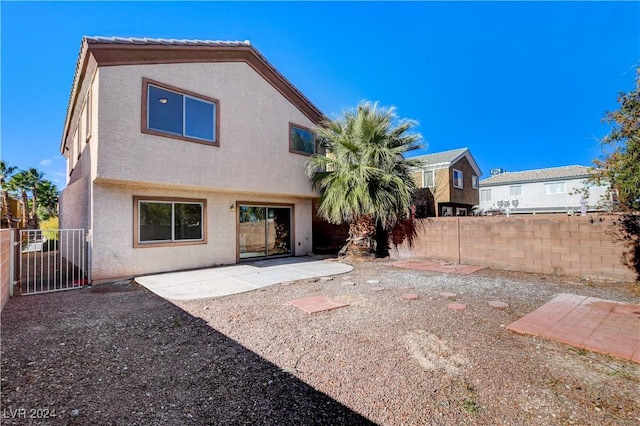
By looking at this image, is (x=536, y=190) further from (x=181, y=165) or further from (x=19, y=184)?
(x=19, y=184)

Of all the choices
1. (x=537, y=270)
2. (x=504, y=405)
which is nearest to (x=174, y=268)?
(x=504, y=405)

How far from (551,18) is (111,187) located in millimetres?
16586

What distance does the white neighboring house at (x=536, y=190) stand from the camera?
30094 mm

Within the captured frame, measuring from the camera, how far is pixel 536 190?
3244 centimetres

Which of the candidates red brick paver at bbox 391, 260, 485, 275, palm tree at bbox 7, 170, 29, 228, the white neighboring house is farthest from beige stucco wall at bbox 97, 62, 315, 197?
palm tree at bbox 7, 170, 29, 228

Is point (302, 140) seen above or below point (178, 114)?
above

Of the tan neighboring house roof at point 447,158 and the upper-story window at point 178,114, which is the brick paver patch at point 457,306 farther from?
the tan neighboring house roof at point 447,158

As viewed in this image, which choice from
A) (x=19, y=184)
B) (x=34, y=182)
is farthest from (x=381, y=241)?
(x=34, y=182)

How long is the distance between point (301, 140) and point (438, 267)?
7655mm

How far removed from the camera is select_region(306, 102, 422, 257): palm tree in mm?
11281

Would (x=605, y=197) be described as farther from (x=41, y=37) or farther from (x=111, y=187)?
(x=41, y=37)

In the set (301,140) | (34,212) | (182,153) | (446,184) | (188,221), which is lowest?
(188,221)

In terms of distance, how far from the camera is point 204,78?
32.3 ft

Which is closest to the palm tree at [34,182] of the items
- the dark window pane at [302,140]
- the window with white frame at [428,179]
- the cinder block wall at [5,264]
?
the cinder block wall at [5,264]
